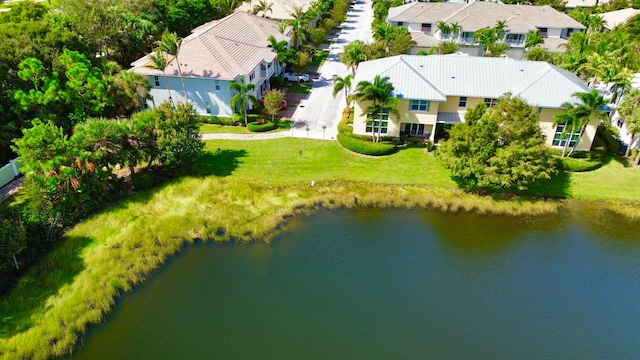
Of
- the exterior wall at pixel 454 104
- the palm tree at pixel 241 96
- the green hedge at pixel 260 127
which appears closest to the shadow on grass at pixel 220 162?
the green hedge at pixel 260 127

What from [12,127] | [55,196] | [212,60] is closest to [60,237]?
[55,196]

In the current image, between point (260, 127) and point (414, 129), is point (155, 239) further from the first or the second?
point (414, 129)

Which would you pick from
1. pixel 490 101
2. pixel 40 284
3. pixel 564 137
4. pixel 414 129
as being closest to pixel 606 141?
pixel 564 137

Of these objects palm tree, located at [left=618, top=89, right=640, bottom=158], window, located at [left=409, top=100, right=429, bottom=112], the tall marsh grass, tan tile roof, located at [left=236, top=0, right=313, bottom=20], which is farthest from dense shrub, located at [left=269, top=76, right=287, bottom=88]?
palm tree, located at [left=618, top=89, right=640, bottom=158]

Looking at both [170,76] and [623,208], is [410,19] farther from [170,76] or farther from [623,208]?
[623,208]

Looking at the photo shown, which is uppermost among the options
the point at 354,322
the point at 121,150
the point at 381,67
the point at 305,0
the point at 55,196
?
the point at 305,0

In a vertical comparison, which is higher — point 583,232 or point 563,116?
point 563,116

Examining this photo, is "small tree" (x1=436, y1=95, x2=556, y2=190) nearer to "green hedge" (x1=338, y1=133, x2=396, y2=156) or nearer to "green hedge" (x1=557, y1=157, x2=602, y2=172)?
"green hedge" (x1=557, y1=157, x2=602, y2=172)
